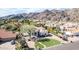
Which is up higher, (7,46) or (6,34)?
(6,34)

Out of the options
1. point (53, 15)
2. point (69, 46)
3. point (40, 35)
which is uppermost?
point (53, 15)

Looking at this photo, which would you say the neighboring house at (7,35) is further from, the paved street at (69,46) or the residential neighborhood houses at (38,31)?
the paved street at (69,46)

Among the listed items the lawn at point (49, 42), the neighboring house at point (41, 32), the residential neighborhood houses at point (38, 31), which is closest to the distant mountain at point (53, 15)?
the residential neighborhood houses at point (38, 31)

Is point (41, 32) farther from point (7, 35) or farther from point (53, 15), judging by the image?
point (7, 35)

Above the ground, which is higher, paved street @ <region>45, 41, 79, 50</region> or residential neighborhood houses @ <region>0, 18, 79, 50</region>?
residential neighborhood houses @ <region>0, 18, 79, 50</region>

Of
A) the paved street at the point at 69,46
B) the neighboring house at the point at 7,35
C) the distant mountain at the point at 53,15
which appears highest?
the distant mountain at the point at 53,15

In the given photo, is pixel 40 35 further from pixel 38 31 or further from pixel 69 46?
pixel 69 46

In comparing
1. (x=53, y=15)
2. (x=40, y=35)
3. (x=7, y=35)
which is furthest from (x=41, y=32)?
(x=7, y=35)

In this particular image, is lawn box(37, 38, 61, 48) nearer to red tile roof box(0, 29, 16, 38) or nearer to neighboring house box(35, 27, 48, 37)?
neighboring house box(35, 27, 48, 37)

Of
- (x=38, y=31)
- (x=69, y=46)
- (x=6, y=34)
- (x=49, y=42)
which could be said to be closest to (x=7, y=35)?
(x=6, y=34)

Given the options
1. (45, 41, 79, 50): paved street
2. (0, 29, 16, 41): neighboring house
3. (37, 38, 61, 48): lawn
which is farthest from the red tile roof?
(45, 41, 79, 50): paved street
